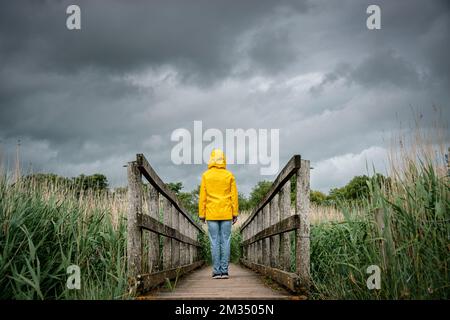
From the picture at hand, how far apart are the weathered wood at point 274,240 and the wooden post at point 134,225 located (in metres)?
2.32

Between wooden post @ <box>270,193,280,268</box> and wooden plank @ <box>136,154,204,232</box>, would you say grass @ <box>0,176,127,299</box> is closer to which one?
wooden plank @ <box>136,154,204,232</box>

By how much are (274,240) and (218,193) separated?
41.7 inches

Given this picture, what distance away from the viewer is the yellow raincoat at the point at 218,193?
6.65 m

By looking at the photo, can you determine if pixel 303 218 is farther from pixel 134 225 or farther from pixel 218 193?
pixel 218 193

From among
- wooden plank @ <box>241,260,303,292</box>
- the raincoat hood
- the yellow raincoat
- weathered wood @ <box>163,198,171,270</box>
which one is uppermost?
the raincoat hood

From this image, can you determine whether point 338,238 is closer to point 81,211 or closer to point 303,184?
point 303,184

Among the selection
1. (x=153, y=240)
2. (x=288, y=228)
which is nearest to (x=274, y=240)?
(x=288, y=228)

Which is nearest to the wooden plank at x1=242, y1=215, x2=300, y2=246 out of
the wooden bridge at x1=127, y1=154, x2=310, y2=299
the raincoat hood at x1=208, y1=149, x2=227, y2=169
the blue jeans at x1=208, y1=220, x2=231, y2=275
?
the wooden bridge at x1=127, y1=154, x2=310, y2=299

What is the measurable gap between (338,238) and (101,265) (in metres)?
2.72

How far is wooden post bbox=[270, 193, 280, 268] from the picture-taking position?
6.25 m

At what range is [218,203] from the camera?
663 cm

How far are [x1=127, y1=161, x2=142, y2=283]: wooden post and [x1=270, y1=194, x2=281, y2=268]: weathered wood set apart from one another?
91.4 inches

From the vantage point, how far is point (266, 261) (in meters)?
7.34
